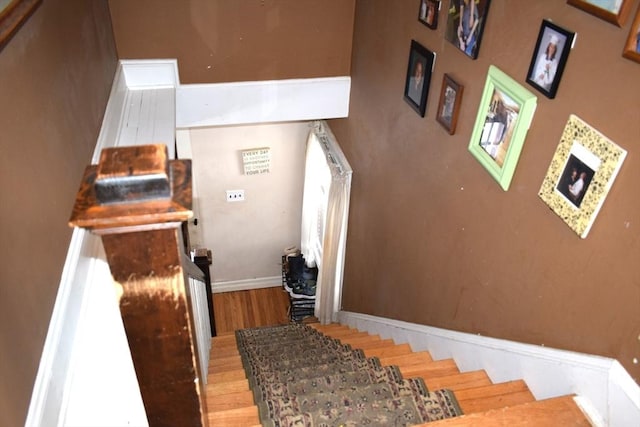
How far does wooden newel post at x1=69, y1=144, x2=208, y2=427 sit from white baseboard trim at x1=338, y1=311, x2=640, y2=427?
1.27 meters

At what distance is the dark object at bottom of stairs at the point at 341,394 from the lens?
1.89m

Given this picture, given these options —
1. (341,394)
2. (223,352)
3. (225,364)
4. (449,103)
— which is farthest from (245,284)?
(449,103)

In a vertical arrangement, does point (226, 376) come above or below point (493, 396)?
below

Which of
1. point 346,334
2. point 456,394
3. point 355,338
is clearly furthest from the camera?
point 346,334

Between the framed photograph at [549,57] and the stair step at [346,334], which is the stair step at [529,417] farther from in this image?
the stair step at [346,334]

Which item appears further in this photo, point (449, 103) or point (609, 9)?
point (449, 103)

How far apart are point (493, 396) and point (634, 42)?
50.9 inches

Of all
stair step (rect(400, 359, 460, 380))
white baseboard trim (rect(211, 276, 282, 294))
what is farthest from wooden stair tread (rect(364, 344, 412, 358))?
white baseboard trim (rect(211, 276, 282, 294))

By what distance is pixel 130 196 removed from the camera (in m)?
0.81

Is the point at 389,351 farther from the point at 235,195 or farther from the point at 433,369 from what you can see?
the point at 235,195

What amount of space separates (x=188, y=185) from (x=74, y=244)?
66.4 inches

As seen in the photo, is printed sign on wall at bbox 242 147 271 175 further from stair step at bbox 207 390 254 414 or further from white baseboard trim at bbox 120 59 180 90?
stair step at bbox 207 390 254 414

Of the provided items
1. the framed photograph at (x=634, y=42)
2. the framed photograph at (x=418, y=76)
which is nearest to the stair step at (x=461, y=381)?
the framed photograph at (x=418, y=76)

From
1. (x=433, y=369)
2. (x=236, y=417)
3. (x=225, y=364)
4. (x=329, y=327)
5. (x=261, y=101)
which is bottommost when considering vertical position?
(x=329, y=327)
